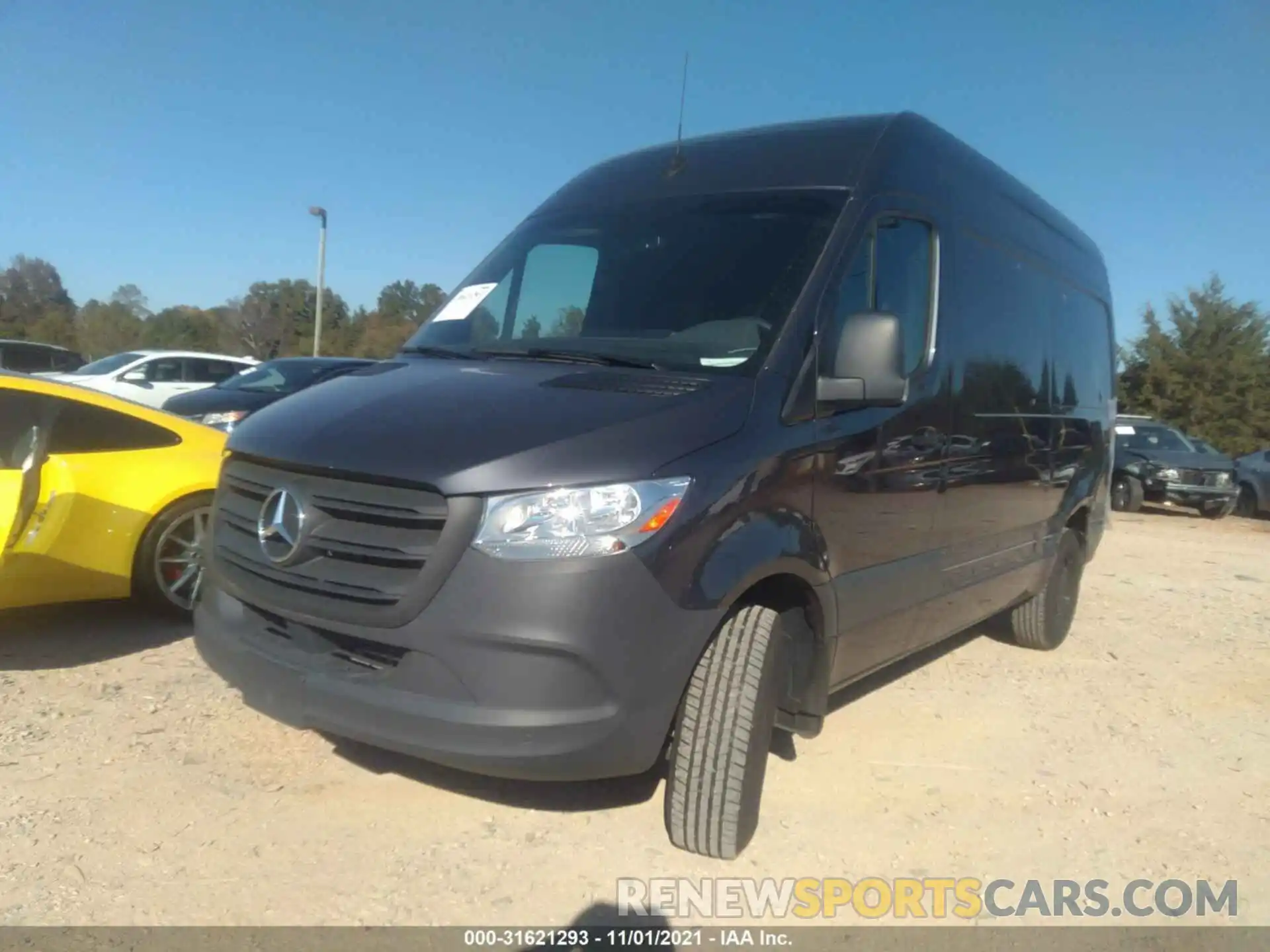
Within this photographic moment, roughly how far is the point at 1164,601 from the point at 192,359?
1499 cm

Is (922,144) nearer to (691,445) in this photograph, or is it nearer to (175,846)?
(691,445)

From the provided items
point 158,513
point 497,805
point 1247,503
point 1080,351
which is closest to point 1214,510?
point 1247,503

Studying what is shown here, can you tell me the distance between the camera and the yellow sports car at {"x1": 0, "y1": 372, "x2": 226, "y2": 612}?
430 cm

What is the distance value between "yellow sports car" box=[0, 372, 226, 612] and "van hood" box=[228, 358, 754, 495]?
1.46 metres

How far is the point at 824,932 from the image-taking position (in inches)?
111

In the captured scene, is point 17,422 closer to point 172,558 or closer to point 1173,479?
point 172,558

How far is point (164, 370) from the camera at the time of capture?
16.1 metres

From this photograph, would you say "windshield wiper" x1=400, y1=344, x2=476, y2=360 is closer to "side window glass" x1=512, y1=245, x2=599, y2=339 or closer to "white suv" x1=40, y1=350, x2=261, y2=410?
"side window glass" x1=512, y1=245, x2=599, y2=339

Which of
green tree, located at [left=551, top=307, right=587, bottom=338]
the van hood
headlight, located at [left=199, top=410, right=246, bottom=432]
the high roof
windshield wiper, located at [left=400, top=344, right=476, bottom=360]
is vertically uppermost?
the high roof

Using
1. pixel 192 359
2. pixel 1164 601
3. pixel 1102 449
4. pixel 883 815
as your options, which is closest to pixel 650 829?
Result: pixel 883 815

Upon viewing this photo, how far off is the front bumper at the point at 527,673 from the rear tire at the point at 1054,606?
3.83 m

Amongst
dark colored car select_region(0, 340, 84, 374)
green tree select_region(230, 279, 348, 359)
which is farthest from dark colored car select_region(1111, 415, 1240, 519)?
green tree select_region(230, 279, 348, 359)

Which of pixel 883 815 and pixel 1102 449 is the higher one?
pixel 1102 449

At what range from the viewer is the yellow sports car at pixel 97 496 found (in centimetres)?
430
